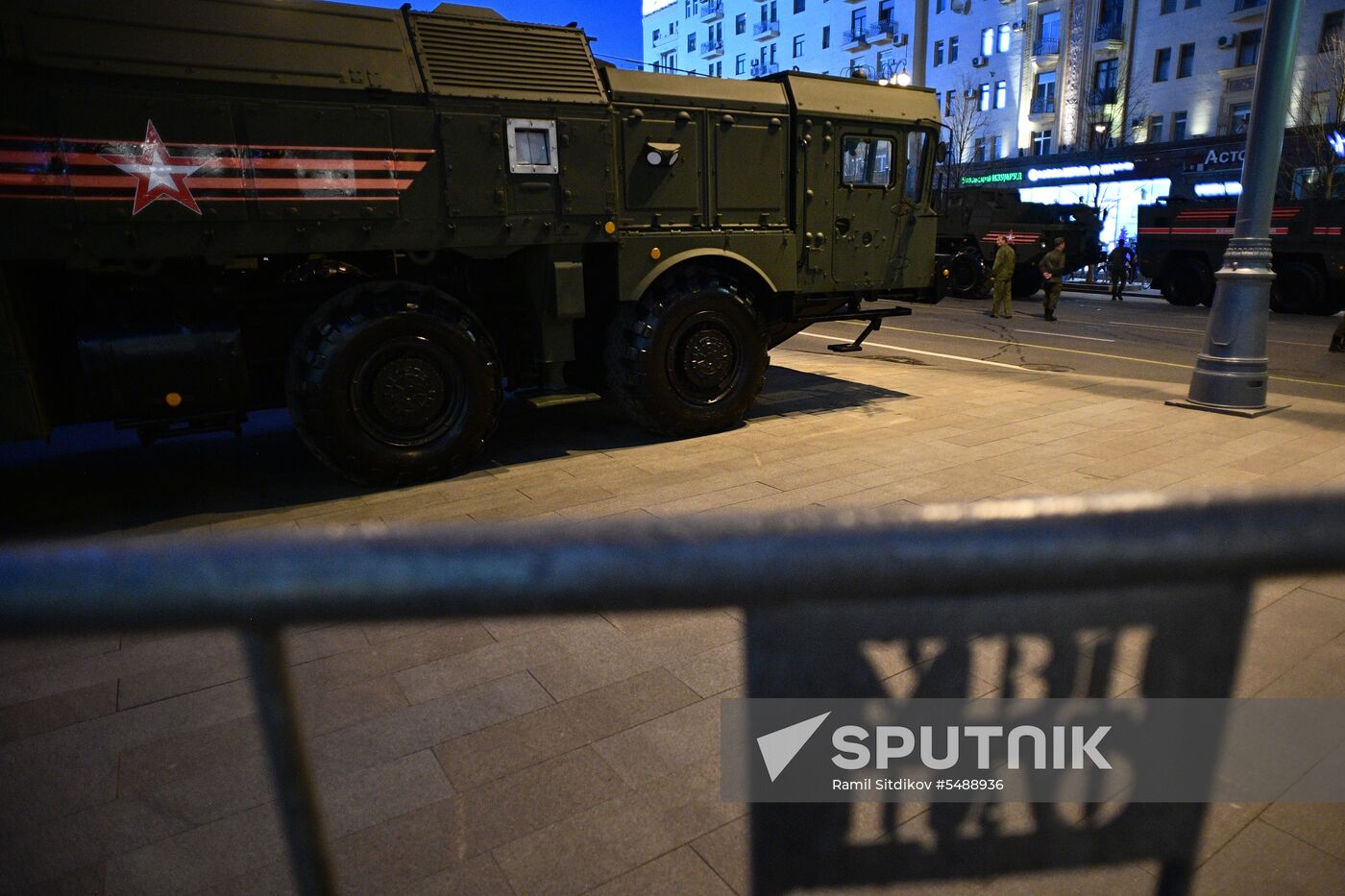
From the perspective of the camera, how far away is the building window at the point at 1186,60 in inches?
1374

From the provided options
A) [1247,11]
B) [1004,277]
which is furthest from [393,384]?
[1247,11]

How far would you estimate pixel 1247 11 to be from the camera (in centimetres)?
3253

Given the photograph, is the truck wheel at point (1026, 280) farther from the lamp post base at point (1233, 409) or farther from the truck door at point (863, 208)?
the truck door at point (863, 208)

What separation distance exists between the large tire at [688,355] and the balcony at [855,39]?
5184 cm

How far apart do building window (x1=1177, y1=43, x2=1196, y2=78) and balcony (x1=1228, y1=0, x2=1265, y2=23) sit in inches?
70.6

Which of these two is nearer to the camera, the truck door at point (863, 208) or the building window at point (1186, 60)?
the truck door at point (863, 208)

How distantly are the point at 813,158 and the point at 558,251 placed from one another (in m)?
2.85

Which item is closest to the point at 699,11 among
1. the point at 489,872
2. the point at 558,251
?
the point at 558,251

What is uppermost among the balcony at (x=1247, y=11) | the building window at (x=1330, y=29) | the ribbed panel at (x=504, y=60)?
the balcony at (x=1247, y=11)

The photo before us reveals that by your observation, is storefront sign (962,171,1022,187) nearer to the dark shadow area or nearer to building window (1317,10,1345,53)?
building window (1317,10,1345,53)

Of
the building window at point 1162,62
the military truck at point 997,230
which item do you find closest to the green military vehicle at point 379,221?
the military truck at point 997,230

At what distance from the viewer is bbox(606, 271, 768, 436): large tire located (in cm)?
707

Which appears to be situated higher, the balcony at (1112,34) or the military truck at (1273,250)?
the balcony at (1112,34)

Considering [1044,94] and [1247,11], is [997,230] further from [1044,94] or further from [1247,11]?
[1044,94]
